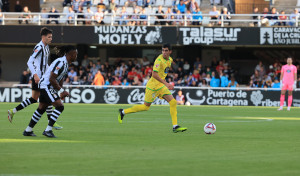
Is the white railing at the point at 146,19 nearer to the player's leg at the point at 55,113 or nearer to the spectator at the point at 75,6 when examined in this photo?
the spectator at the point at 75,6

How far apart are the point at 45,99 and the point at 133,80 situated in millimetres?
22356

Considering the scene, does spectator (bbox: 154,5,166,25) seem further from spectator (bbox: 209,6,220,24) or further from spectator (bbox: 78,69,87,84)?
spectator (bbox: 78,69,87,84)

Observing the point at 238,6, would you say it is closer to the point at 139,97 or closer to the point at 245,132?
the point at 139,97

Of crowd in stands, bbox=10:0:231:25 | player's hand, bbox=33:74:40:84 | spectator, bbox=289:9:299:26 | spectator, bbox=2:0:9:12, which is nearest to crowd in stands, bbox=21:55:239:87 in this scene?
crowd in stands, bbox=10:0:231:25

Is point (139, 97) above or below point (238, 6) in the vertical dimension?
below

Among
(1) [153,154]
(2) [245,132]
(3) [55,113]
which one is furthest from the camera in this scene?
(2) [245,132]

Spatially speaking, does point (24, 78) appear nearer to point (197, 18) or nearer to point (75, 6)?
point (75, 6)

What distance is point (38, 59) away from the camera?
42.9 ft

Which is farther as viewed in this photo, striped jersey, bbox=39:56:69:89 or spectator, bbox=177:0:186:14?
spectator, bbox=177:0:186:14

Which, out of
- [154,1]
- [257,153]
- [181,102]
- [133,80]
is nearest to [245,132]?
[257,153]

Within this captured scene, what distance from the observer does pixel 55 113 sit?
36.6 ft

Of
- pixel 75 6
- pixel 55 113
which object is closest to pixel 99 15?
pixel 75 6

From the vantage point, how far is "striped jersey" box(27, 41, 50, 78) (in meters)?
12.9

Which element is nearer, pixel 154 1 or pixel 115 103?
pixel 115 103
